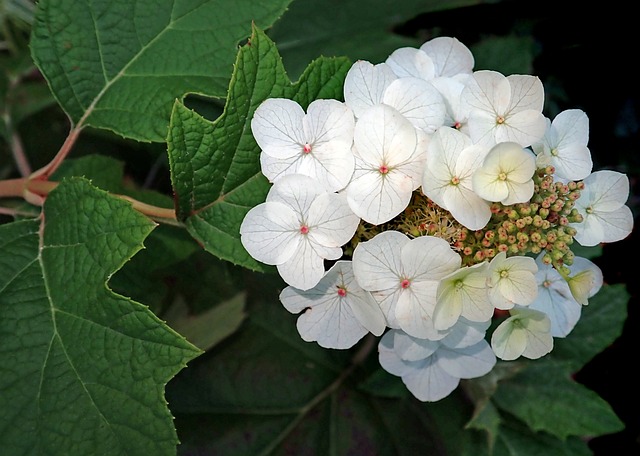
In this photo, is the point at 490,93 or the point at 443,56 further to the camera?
the point at 443,56

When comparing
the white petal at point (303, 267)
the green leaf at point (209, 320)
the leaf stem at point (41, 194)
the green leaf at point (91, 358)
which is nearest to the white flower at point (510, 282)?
the white petal at point (303, 267)

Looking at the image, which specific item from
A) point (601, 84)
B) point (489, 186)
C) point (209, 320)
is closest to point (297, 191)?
point (489, 186)

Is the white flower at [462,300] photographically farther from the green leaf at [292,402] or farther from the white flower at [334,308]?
the green leaf at [292,402]

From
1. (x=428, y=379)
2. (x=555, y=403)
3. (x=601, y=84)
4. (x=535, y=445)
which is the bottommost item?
(x=535, y=445)

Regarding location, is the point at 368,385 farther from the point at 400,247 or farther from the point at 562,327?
the point at 400,247

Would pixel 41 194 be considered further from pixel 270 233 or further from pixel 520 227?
pixel 520 227
